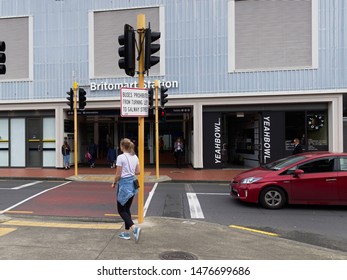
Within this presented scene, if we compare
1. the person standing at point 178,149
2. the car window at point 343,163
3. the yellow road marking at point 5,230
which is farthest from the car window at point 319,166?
the person standing at point 178,149

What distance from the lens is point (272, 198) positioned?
27.2ft

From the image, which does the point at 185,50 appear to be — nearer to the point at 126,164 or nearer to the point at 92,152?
the point at 92,152

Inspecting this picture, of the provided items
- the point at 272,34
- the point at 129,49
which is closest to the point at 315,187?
the point at 129,49

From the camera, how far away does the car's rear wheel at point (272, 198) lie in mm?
8258

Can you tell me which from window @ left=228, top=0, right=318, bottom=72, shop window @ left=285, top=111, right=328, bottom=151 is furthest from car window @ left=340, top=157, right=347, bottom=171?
window @ left=228, top=0, right=318, bottom=72

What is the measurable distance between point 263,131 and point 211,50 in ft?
17.0

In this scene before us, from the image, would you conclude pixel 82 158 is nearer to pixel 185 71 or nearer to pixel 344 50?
pixel 185 71

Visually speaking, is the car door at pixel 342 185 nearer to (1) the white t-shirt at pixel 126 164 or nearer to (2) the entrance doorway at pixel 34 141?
(1) the white t-shirt at pixel 126 164

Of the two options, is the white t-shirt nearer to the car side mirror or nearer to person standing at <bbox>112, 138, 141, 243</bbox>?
person standing at <bbox>112, 138, 141, 243</bbox>

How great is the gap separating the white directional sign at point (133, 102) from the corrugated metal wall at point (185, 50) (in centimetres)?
1114

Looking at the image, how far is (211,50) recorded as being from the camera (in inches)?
670

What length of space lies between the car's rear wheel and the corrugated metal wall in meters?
9.44

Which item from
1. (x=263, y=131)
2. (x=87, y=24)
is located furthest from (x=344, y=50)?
(x=87, y=24)

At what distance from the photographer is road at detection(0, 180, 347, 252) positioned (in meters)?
6.49
